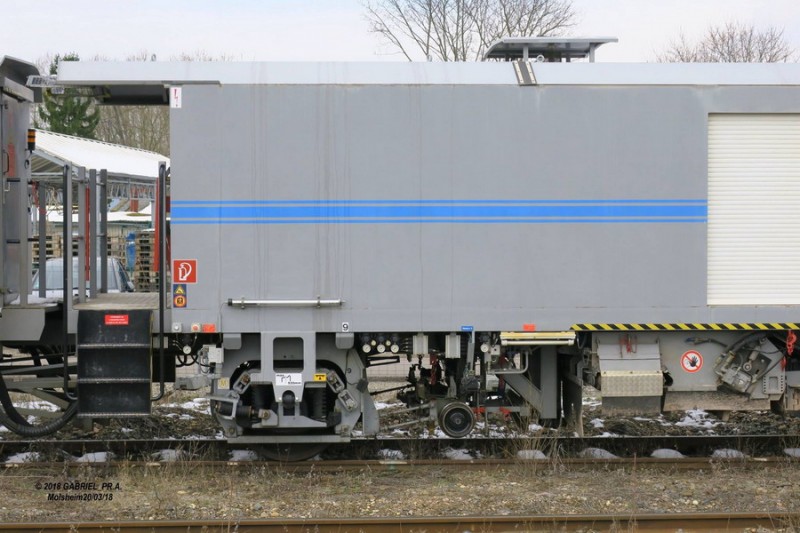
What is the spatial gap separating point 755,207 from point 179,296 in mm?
5515

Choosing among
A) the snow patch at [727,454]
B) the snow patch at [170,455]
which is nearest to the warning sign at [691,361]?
the snow patch at [727,454]

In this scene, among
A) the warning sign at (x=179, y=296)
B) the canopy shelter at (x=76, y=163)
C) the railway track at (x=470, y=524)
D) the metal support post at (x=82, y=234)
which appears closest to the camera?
the railway track at (x=470, y=524)

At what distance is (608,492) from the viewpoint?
23.2 feet

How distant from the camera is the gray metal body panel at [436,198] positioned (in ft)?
24.0

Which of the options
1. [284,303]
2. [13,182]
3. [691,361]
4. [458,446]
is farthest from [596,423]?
[13,182]

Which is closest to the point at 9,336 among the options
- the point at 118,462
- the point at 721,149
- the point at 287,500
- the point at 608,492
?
the point at 118,462

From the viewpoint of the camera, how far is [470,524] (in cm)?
614

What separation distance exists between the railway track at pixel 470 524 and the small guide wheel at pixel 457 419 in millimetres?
1616

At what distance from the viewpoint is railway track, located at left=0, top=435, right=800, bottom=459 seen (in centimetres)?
848

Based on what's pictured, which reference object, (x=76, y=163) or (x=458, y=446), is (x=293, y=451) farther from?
(x=76, y=163)

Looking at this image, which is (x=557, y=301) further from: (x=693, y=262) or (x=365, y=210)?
(x=365, y=210)

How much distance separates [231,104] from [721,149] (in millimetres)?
4661

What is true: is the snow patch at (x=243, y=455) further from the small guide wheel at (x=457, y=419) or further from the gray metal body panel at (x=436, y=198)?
the small guide wheel at (x=457, y=419)

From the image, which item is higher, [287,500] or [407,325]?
[407,325]
